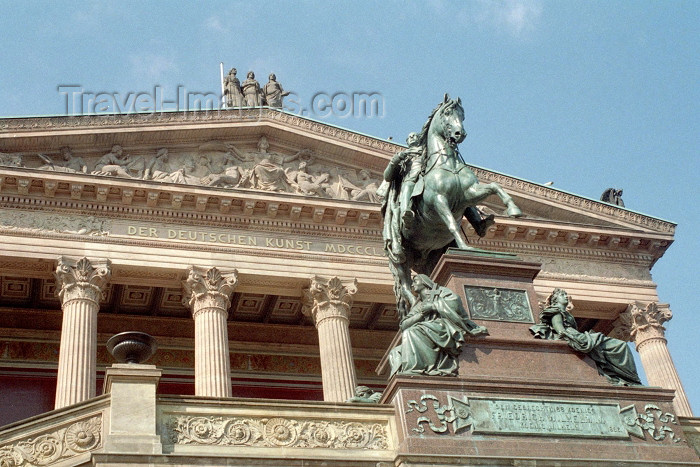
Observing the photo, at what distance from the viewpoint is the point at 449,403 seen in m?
8.65

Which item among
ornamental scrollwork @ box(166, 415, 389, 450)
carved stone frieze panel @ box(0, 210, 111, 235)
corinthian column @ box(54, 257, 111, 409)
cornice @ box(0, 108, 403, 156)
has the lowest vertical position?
ornamental scrollwork @ box(166, 415, 389, 450)

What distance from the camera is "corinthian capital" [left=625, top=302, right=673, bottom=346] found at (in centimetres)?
2684

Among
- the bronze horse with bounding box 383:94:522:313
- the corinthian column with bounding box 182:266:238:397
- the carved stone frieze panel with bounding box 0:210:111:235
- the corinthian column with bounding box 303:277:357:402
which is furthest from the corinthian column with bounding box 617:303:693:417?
the bronze horse with bounding box 383:94:522:313

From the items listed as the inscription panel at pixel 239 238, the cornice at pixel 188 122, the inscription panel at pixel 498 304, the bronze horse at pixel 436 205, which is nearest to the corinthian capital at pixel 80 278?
the inscription panel at pixel 239 238

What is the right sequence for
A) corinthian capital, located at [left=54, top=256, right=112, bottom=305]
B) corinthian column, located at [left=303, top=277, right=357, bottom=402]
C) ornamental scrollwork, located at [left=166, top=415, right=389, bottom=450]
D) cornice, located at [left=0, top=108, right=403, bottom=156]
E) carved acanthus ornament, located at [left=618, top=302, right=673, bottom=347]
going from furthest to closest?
carved acanthus ornament, located at [left=618, top=302, right=673, bottom=347], cornice, located at [left=0, top=108, right=403, bottom=156], corinthian column, located at [left=303, top=277, right=357, bottom=402], corinthian capital, located at [left=54, top=256, right=112, bottom=305], ornamental scrollwork, located at [left=166, top=415, right=389, bottom=450]

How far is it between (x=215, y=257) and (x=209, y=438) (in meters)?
15.7

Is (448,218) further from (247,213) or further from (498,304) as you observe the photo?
(247,213)

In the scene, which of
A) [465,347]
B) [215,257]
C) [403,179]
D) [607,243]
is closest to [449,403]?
[465,347]

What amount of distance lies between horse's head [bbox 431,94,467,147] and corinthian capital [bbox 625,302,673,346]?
1745cm

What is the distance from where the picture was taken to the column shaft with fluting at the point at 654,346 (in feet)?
83.7

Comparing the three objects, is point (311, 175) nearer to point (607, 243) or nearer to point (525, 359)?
point (607, 243)

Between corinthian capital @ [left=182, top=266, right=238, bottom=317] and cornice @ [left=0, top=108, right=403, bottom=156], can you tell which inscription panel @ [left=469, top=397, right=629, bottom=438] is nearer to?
corinthian capital @ [left=182, top=266, right=238, bottom=317]

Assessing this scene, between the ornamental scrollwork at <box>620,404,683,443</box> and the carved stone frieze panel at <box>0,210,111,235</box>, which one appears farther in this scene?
the carved stone frieze panel at <box>0,210,111,235</box>

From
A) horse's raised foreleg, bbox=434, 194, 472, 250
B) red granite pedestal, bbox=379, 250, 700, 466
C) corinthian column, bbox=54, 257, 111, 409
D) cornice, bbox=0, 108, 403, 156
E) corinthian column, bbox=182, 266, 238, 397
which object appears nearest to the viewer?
red granite pedestal, bbox=379, 250, 700, 466
